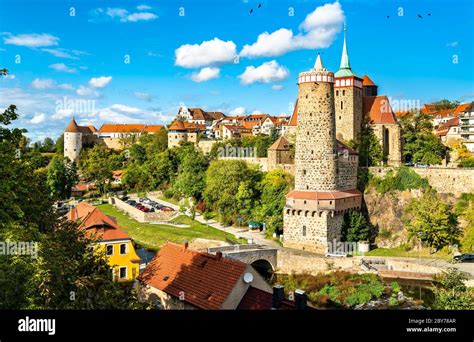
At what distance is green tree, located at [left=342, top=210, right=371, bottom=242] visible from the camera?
33156mm

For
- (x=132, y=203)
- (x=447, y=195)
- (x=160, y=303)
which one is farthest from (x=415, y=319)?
(x=132, y=203)

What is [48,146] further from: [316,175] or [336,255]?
[336,255]

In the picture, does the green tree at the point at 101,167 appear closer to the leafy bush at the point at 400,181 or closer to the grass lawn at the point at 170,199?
the grass lawn at the point at 170,199

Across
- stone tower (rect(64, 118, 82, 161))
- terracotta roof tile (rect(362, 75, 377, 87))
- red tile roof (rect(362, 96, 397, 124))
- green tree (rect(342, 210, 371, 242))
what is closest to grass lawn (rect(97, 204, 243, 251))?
green tree (rect(342, 210, 371, 242))

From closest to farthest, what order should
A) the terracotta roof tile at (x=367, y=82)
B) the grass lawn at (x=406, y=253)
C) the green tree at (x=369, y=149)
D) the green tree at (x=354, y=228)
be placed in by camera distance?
the grass lawn at (x=406, y=253) < the green tree at (x=354, y=228) < the green tree at (x=369, y=149) < the terracotta roof tile at (x=367, y=82)

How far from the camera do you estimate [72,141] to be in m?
82.9

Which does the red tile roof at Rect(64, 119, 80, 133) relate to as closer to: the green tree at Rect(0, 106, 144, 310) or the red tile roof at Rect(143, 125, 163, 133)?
the red tile roof at Rect(143, 125, 163, 133)

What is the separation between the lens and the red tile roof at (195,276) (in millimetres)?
14812

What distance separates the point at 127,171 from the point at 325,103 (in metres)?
36.9

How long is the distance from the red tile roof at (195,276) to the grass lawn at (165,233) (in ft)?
54.0

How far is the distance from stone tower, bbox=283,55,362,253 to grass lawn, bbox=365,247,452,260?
9.92 ft

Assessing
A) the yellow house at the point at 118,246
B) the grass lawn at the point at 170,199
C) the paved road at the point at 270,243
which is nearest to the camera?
the yellow house at the point at 118,246

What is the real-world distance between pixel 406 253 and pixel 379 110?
1522 cm

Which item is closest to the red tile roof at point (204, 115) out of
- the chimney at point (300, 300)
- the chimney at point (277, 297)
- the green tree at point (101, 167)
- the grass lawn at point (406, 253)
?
the green tree at point (101, 167)
